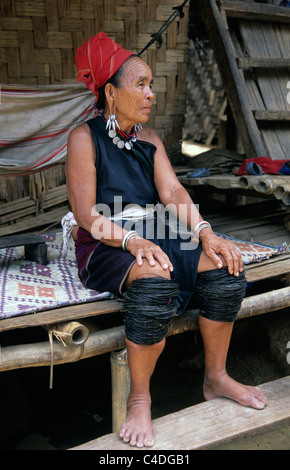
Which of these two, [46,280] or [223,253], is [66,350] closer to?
[46,280]

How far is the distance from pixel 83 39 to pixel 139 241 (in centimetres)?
247

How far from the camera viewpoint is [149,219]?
272cm

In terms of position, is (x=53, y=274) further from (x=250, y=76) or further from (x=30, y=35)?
(x=250, y=76)

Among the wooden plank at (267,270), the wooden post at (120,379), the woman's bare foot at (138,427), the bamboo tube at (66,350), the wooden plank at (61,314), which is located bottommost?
the wooden post at (120,379)

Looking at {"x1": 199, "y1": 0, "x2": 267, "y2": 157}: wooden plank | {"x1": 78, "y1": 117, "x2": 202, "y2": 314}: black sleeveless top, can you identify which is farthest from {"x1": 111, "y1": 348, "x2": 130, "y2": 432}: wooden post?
{"x1": 199, "y1": 0, "x2": 267, "y2": 157}: wooden plank

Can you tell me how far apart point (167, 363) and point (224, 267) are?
212 cm

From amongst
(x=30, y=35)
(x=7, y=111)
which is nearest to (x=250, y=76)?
(x=30, y=35)

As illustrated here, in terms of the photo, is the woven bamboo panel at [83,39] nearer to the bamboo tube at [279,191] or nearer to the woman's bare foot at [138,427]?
the bamboo tube at [279,191]

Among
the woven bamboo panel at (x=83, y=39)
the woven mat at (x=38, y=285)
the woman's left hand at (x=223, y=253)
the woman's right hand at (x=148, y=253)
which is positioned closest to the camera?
the woman's right hand at (x=148, y=253)

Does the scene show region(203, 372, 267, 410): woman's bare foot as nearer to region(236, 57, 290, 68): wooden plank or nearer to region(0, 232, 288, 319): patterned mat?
region(0, 232, 288, 319): patterned mat

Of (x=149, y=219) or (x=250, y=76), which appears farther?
(x=250, y=76)

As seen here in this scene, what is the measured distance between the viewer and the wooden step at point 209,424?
2.12 m

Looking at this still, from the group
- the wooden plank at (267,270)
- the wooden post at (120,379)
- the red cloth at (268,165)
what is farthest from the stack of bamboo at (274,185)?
the wooden post at (120,379)

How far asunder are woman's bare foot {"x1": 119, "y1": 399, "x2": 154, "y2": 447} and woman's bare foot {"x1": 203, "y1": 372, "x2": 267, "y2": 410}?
1.38ft
